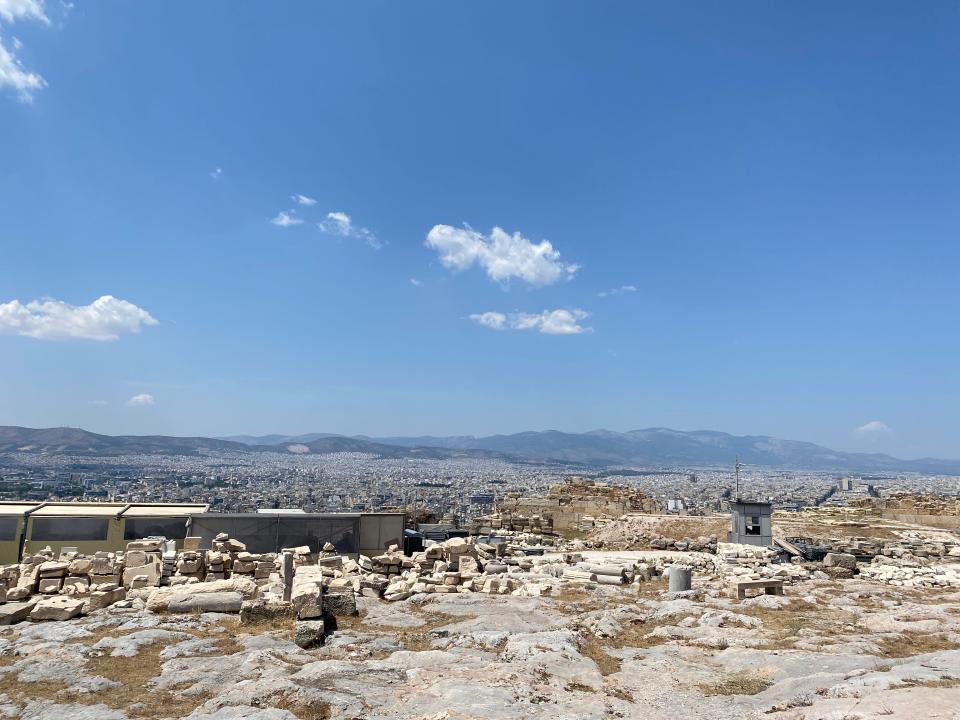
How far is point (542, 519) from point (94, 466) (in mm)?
177447

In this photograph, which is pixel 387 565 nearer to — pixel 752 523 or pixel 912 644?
pixel 912 644

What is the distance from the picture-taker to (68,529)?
928 inches

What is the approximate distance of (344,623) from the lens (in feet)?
48.9

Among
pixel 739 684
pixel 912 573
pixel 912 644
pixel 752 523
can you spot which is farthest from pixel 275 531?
pixel 752 523

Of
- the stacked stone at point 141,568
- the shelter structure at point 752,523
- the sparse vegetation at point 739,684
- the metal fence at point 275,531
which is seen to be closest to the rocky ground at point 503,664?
the sparse vegetation at point 739,684

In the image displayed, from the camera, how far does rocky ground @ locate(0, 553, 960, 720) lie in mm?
9062

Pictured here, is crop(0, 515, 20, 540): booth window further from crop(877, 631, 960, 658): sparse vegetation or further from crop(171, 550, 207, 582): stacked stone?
crop(877, 631, 960, 658): sparse vegetation

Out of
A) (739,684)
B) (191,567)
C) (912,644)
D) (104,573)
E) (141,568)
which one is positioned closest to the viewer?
(739,684)

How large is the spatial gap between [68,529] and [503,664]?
19863 millimetres

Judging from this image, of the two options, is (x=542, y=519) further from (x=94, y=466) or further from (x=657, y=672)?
(x=94, y=466)

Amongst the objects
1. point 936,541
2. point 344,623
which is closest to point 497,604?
point 344,623

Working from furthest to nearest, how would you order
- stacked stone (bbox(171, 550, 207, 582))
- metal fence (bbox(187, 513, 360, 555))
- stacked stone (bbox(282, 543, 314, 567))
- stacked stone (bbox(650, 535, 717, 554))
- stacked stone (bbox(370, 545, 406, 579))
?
1. stacked stone (bbox(650, 535, 717, 554))
2. metal fence (bbox(187, 513, 360, 555))
3. stacked stone (bbox(282, 543, 314, 567))
4. stacked stone (bbox(370, 545, 406, 579))
5. stacked stone (bbox(171, 550, 207, 582))

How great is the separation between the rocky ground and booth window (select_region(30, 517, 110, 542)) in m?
10.1

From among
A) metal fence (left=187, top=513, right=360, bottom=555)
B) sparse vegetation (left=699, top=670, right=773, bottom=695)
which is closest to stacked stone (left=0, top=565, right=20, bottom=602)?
metal fence (left=187, top=513, right=360, bottom=555)
